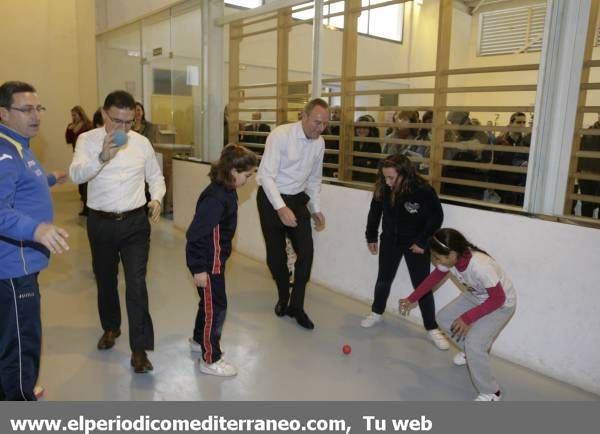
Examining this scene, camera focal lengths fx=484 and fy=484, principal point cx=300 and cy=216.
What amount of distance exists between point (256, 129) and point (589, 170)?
3.52 metres

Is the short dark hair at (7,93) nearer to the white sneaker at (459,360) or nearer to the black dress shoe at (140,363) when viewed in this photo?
the black dress shoe at (140,363)

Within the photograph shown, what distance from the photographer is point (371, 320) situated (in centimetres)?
351

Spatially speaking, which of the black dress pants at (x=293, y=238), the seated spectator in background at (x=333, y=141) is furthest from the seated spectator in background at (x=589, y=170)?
the seated spectator in background at (x=333, y=141)

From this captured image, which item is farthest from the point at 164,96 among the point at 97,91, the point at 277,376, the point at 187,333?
the point at 277,376

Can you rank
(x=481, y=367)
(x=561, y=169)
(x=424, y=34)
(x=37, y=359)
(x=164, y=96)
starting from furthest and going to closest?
1. (x=424, y=34)
2. (x=164, y=96)
3. (x=561, y=169)
4. (x=481, y=367)
5. (x=37, y=359)

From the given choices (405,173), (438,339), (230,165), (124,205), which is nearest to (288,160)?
(405,173)

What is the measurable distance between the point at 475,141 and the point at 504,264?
0.95 m

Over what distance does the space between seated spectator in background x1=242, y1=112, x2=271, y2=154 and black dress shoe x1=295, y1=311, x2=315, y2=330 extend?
7.92 feet

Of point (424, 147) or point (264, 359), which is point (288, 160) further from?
point (264, 359)

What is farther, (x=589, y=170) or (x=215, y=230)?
(x=589, y=170)

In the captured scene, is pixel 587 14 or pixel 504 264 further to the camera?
pixel 504 264

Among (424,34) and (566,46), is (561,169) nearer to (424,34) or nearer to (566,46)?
(566,46)

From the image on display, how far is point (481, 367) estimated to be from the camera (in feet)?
8.13

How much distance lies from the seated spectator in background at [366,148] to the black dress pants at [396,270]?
0.97 metres
